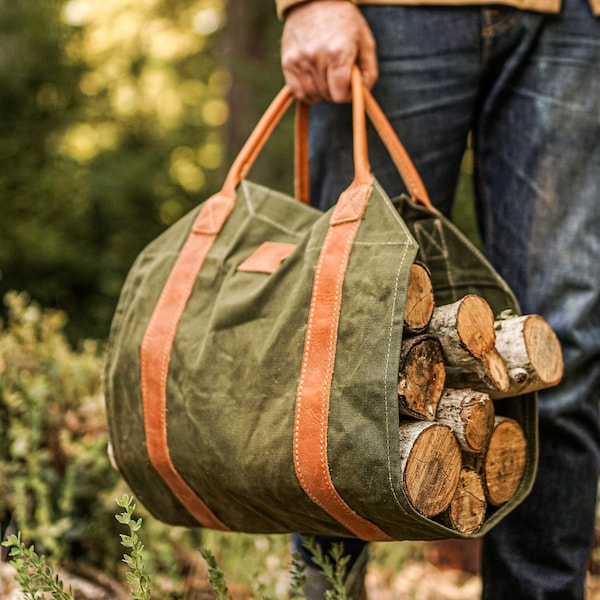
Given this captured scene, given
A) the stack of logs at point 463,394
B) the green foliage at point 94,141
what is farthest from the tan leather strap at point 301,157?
the green foliage at point 94,141

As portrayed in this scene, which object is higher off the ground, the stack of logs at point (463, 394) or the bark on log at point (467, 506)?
the stack of logs at point (463, 394)

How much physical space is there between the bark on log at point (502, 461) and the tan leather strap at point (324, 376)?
0.19 m

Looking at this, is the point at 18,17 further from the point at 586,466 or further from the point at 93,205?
the point at 586,466

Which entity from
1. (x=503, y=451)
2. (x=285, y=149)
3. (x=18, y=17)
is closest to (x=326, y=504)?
(x=503, y=451)

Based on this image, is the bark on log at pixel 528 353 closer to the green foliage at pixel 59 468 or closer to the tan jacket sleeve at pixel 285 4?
the tan jacket sleeve at pixel 285 4

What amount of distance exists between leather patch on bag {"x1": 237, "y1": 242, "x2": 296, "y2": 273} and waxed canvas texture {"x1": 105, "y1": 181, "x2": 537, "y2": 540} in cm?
1

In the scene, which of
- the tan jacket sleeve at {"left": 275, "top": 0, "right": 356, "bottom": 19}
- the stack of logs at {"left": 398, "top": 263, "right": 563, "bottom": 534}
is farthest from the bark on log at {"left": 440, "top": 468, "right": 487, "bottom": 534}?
the tan jacket sleeve at {"left": 275, "top": 0, "right": 356, "bottom": 19}

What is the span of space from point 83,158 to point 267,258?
7.06 m

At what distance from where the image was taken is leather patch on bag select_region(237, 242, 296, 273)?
1352 millimetres

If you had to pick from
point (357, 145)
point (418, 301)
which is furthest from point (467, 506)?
point (357, 145)

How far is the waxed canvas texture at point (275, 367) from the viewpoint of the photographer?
1112 mm

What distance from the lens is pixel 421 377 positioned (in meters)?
1.19

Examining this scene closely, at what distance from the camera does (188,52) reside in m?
9.48

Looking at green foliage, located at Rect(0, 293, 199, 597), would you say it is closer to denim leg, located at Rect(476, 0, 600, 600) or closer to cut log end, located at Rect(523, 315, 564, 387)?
denim leg, located at Rect(476, 0, 600, 600)
